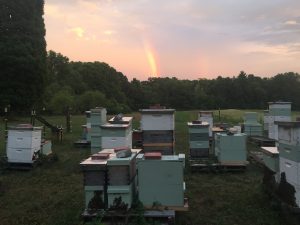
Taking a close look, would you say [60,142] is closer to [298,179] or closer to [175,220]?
[175,220]

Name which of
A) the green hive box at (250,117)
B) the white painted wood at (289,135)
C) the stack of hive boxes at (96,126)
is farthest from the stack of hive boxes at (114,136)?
the green hive box at (250,117)

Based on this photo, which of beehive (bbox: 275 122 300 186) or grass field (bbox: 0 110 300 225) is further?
grass field (bbox: 0 110 300 225)

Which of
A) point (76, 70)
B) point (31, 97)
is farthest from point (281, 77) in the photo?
point (31, 97)

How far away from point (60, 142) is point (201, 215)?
1254 cm

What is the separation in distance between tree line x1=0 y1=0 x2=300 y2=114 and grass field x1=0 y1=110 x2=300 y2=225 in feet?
41.4

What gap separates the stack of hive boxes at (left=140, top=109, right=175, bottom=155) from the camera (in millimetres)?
10688

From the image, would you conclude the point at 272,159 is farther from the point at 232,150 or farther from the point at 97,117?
the point at 97,117

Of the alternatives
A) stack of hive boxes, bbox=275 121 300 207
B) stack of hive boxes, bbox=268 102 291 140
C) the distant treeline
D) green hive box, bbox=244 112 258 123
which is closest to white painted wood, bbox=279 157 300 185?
stack of hive boxes, bbox=275 121 300 207

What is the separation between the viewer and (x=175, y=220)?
7078mm

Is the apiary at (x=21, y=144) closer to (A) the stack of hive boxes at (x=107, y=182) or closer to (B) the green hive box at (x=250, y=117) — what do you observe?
(A) the stack of hive boxes at (x=107, y=182)

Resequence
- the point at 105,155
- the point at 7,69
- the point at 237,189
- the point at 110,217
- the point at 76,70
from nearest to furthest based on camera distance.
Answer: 1. the point at 110,217
2. the point at 105,155
3. the point at 237,189
4. the point at 7,69
5. the point at 76,70

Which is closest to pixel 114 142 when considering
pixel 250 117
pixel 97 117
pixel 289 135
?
pixel 97 117

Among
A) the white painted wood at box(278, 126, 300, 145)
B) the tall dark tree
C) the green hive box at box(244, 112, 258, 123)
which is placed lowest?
the white painted wood at box(278, 126, 300, 145)

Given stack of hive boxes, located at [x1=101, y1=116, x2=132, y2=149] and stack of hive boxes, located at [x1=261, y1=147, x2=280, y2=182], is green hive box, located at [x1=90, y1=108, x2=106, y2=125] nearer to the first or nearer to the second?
Answer: stack of hive boxes, located at [x1=101, y1=116, x2=132, y2=149]
